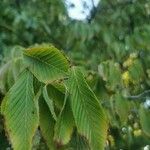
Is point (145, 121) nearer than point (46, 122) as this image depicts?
No

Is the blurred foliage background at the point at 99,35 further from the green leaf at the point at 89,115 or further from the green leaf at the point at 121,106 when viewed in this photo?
the green leaf at the point at 89,115

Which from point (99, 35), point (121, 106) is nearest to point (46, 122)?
point (121, 106)

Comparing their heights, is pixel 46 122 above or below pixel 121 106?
above

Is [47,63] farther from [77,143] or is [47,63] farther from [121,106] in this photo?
[121,106]

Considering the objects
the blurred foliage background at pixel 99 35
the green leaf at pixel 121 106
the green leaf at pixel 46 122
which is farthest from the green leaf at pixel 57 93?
the blurred foliage background at pixel 99 35

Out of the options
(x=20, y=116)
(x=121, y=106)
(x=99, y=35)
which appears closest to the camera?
(x=20, y=116)

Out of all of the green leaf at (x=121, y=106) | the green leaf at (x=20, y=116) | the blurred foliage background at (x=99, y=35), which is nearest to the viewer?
the green leaf at (x=20, y=116)

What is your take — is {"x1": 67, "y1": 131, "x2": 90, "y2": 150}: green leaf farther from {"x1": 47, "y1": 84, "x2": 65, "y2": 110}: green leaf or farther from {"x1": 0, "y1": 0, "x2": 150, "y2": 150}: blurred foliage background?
{"x1": 0, "y1": 0, "x2": 150, "y2": 150}: blurred foliage background
